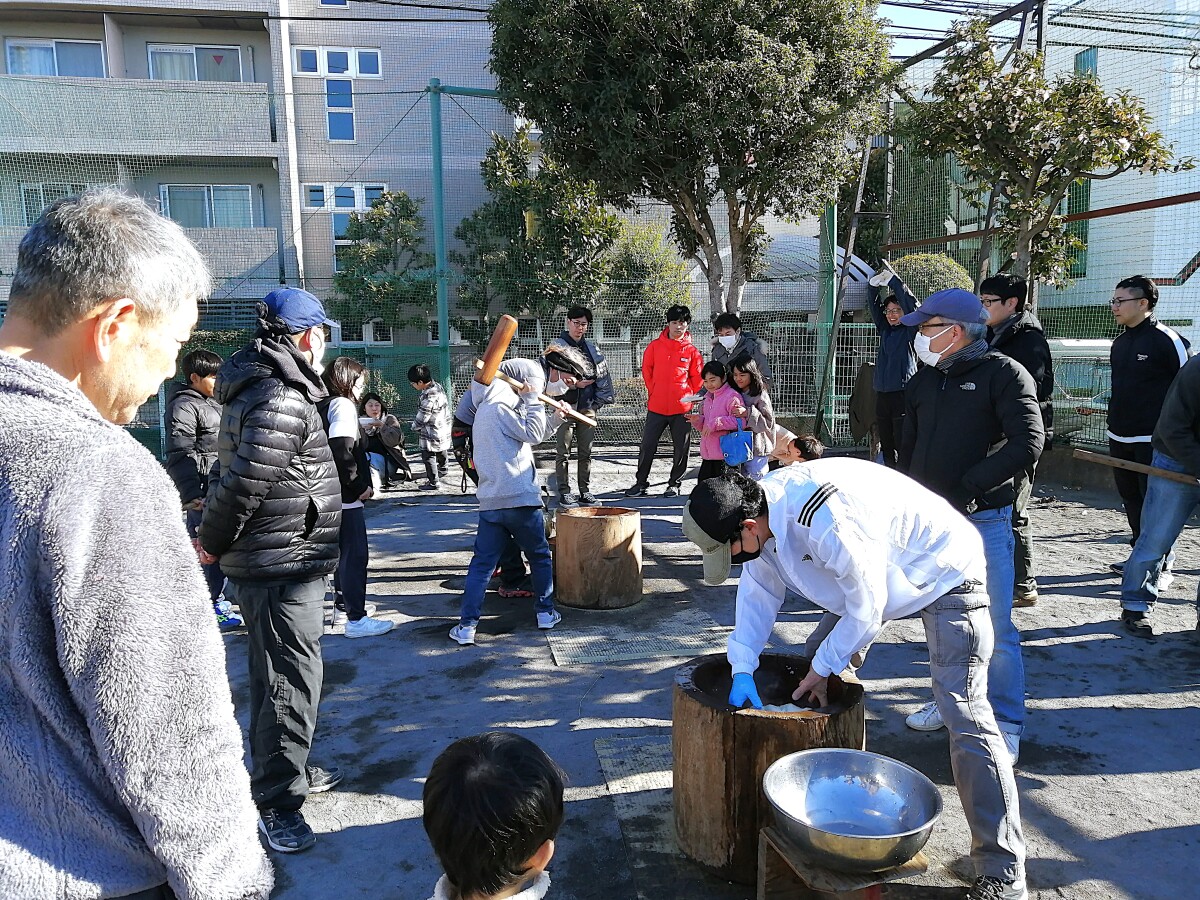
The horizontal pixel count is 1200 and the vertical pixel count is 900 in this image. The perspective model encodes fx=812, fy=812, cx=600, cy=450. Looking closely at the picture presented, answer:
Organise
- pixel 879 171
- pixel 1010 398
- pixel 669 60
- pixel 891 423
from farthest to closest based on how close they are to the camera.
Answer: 1. pixel 879 171
2. pixel 669 60
3. pixel 891 423
4. pixel 1010 398

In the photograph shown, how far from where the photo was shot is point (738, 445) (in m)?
6.96

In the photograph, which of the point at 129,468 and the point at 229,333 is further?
the point at 229,333

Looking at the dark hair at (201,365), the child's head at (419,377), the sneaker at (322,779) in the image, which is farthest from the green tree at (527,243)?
the sneaker at (322,779)

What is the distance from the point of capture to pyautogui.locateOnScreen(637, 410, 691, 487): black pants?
9.01 meters

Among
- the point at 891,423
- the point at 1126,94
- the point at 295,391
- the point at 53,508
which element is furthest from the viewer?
the point at 891,423

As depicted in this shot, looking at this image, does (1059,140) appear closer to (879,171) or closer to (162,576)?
(162,576)

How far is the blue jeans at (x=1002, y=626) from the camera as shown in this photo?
3.45m

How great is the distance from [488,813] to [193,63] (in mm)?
22247

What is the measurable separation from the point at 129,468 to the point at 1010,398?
11.0 feet

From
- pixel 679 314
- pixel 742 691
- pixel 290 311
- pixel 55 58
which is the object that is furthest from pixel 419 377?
pixel 55 58

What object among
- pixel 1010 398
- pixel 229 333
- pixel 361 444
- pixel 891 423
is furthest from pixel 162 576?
pixel 229 333

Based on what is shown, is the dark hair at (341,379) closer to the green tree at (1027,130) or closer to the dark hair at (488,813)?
the dark hair at (488,813)

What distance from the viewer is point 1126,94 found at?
7.02m

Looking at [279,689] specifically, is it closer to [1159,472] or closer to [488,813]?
[488,813]
